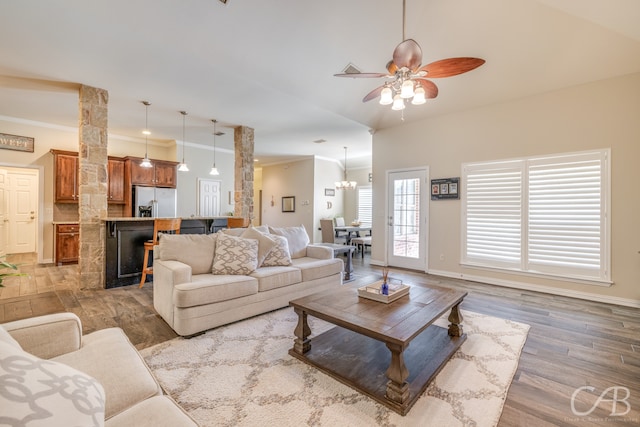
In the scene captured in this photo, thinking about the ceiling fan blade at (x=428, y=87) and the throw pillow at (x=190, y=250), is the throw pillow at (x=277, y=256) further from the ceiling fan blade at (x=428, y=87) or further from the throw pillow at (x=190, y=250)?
the ceiling fan blade at (x=428, y=87)

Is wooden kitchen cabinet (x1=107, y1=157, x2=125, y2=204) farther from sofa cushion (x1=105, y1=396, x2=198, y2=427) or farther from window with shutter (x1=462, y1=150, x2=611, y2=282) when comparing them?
window with shutter (x1=462, y1=150, x2=611, y2=282)

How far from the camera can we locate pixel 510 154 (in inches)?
176

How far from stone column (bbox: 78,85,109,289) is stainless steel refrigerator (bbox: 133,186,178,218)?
8.29ft

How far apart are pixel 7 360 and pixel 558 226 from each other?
212 inches

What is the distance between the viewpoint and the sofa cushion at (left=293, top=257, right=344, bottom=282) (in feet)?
11.7

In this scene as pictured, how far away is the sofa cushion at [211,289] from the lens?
2.55 metres

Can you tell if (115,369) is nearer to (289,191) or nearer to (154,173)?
(154,173)

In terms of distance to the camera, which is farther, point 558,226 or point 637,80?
point 558,226

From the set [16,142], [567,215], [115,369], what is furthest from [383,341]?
[16,142]

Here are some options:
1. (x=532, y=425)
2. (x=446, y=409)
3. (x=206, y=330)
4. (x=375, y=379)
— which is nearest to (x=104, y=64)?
(x=206, y=330)

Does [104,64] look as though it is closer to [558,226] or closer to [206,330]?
[206,330]

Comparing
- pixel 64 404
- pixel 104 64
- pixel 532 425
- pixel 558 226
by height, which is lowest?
pixel 532 425

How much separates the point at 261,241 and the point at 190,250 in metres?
0.80

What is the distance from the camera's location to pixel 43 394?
0.69 metres
